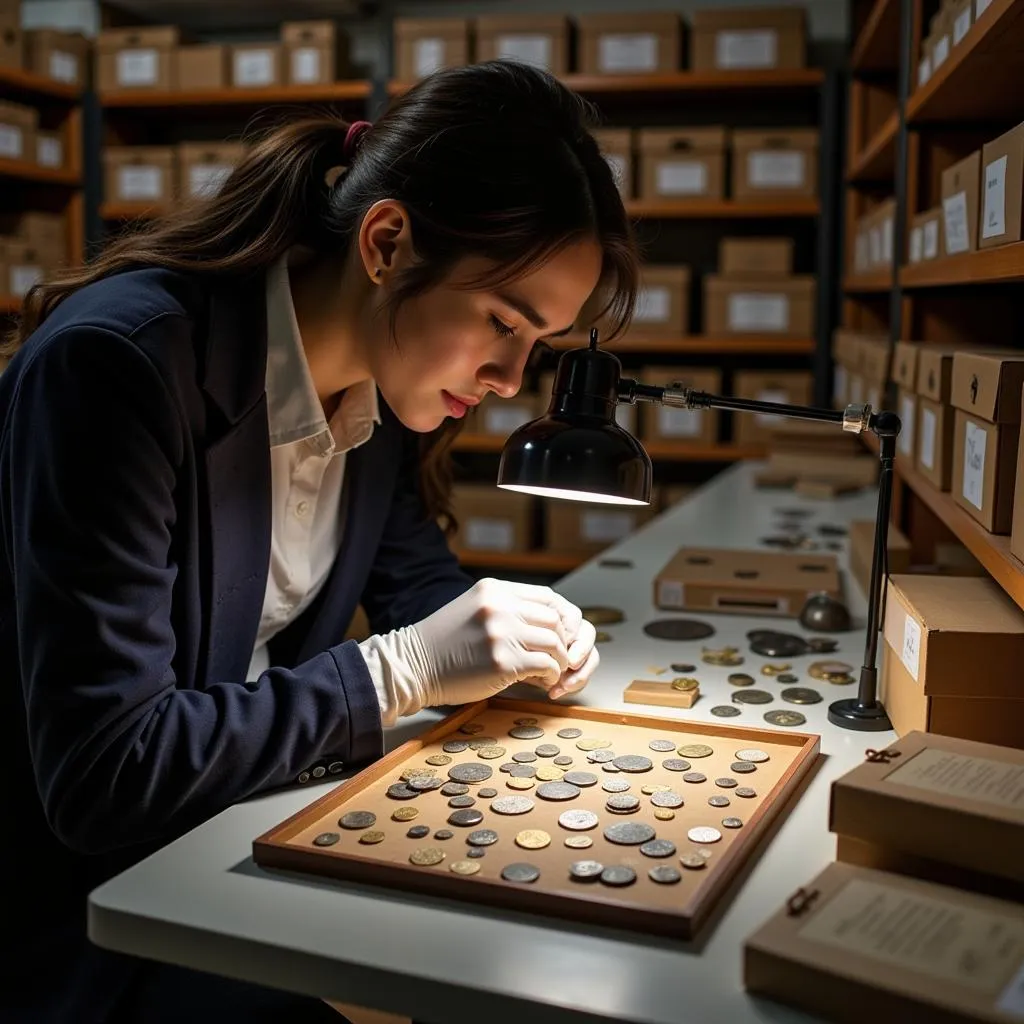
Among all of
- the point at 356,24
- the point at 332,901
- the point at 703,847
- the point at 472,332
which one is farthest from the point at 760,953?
the point at 356,24

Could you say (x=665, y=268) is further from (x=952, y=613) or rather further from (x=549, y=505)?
(x=952, y=613)

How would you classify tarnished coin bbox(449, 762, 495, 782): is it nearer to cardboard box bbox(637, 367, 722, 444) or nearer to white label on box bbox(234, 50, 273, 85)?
cardboard box bbox(637, 367, 722, 444)

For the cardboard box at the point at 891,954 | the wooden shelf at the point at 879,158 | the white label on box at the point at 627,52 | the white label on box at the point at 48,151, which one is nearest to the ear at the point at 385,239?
the cardboard box at the point at 891,954

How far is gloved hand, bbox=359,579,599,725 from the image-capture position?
3.53 ft

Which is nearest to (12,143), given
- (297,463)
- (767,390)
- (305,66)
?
(305,66)

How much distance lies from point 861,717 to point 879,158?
225 cm

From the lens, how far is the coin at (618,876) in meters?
0.81

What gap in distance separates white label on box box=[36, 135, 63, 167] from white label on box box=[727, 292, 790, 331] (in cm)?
243

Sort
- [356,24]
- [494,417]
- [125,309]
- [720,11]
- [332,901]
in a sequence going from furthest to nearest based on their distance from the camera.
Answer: [356,24], [494,417], [720,11], [125,309], [332,901]

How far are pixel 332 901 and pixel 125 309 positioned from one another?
0.56 m

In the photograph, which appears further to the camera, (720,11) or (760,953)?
(720,11)

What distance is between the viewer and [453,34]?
3.72 m

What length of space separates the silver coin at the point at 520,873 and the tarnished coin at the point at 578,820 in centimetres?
8

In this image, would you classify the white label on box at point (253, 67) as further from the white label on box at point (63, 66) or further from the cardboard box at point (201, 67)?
the white label on box at point (63, 66)
